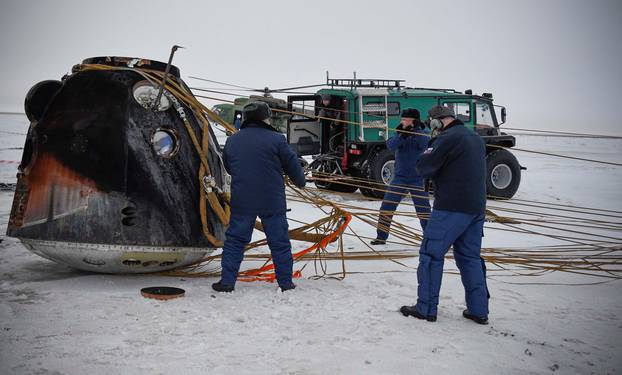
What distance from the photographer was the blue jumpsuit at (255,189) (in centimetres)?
395

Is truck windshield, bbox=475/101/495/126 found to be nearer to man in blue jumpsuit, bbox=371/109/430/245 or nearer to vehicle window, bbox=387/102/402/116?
vehicle window, bbox=387/102/402/116

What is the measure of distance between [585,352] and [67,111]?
13.4 ft

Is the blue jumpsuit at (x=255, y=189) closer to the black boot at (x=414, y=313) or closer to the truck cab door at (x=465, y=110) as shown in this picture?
the black boot at (x=414, y=313)

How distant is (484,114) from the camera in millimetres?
11922

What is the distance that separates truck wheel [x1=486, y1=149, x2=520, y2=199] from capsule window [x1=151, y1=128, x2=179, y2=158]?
→ 8.78 meters

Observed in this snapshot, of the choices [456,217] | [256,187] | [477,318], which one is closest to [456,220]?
[456,217]

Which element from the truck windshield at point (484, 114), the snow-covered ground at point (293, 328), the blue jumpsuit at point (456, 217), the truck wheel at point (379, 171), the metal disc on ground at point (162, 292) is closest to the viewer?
the snow-covered ground at point (293, 328)

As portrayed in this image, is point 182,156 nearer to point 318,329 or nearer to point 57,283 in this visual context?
point 57,283

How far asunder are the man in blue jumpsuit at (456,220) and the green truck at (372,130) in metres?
6.85

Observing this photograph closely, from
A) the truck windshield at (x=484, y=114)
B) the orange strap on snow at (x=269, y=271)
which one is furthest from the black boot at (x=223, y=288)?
the truck windshield at (x=484, y=114)

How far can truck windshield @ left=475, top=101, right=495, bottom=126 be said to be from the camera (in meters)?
11.8

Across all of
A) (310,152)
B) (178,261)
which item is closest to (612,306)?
(178,261)

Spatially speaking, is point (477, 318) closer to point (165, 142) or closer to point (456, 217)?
point (456, 217)

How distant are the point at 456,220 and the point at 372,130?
7804 millimetres
